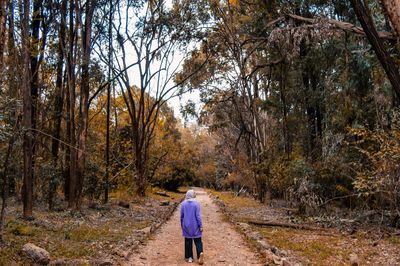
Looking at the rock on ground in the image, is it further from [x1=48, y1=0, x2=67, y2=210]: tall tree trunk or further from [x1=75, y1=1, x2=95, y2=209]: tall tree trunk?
[x1=75, y1=1, x2=95, y2=209]: tall tree trunk

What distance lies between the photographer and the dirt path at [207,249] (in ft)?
25.4

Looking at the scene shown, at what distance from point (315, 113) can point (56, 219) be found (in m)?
14.5

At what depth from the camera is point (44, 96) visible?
24422 mm

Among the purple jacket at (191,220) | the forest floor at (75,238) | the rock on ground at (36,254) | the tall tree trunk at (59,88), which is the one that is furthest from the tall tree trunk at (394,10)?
the tall tree trunk at (59,88)

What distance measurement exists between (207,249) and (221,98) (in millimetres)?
20596

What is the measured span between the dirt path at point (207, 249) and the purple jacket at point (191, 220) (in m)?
0.59

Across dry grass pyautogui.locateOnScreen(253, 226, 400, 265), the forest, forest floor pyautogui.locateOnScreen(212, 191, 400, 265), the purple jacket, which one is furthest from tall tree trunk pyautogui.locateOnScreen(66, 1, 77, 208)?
the purple jacket

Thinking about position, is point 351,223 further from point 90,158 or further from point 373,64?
point 90,158

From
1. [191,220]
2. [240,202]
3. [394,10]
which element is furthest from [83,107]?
[240,202]

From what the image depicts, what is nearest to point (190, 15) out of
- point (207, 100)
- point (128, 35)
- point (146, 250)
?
point (128, 35)

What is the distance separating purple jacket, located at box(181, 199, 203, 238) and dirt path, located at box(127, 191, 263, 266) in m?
0.59

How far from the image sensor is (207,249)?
906cm

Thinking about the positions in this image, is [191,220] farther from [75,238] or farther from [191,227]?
[75,238]

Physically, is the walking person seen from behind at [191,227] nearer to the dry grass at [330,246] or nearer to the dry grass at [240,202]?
the dry grass at [330,246]
